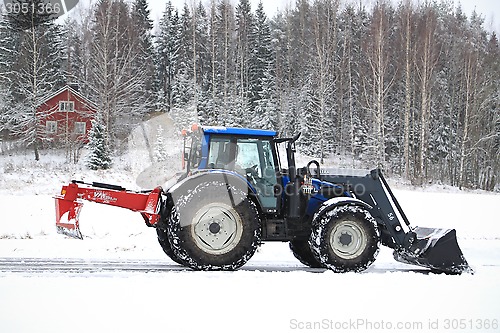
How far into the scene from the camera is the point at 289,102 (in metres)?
34.9

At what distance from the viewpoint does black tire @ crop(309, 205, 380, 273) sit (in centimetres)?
782

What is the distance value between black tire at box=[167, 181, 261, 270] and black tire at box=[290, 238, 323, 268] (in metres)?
1.52

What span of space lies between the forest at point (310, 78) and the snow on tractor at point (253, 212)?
19515 mm

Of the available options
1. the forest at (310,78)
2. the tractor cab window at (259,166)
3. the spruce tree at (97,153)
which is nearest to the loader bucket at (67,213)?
the tractor cab window at (259,166)

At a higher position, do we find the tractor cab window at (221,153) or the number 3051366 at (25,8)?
the number 3051366 at (25,8)

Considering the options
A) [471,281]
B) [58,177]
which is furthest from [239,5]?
[471,281]

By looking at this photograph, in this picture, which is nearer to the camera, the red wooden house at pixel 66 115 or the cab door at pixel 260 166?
the cab door at pixel 260 166

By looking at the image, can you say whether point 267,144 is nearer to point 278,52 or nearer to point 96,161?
point 96,161

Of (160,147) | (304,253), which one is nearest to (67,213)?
(304,253)

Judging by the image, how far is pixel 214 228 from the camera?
7613 millimetres

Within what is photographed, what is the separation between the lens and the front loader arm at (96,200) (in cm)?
787

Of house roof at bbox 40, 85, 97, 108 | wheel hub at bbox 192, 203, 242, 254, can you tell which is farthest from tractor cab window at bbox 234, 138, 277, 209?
house roof at bbox 40, 85, 97, 108

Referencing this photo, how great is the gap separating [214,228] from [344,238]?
202cm

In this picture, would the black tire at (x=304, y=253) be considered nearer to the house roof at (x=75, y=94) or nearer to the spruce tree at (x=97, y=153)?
the spruce tree at (x=97, y=153)
